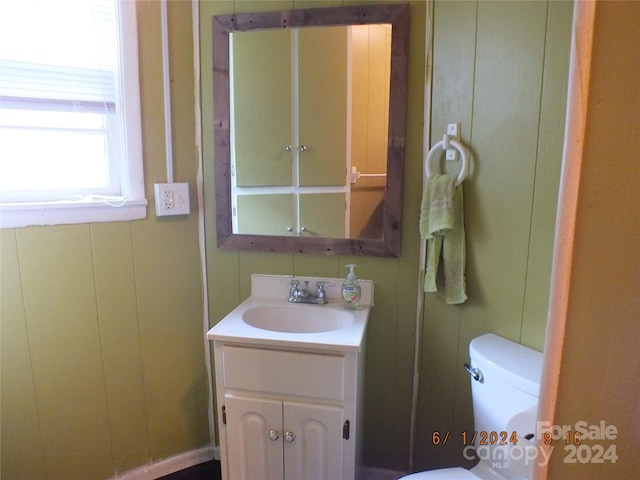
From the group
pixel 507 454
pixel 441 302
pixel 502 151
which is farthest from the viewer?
pixel 441 302

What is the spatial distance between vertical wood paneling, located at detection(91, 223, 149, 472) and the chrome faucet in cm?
59

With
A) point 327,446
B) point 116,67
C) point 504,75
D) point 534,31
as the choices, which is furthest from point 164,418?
point 534,31

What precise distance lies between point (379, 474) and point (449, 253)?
3.17ft

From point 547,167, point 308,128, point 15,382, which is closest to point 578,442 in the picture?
point 547,167

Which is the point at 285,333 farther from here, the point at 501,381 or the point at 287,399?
the point at 501,381

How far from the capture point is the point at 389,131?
4.72ft

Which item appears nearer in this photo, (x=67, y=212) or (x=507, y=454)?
(x=507, y=454)

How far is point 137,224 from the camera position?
1512 mm

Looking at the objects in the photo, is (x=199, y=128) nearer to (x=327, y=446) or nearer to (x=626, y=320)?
(x=327, y=446)

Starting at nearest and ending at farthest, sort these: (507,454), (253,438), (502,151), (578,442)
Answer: (578,442) < (507,454) < (502,151) < (253,438)

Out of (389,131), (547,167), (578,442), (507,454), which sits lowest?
(507,454)

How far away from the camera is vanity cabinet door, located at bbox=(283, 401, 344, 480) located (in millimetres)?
1292

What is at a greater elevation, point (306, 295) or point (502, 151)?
point (502, 151)

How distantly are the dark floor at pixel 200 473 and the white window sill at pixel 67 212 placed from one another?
3.53 feet
